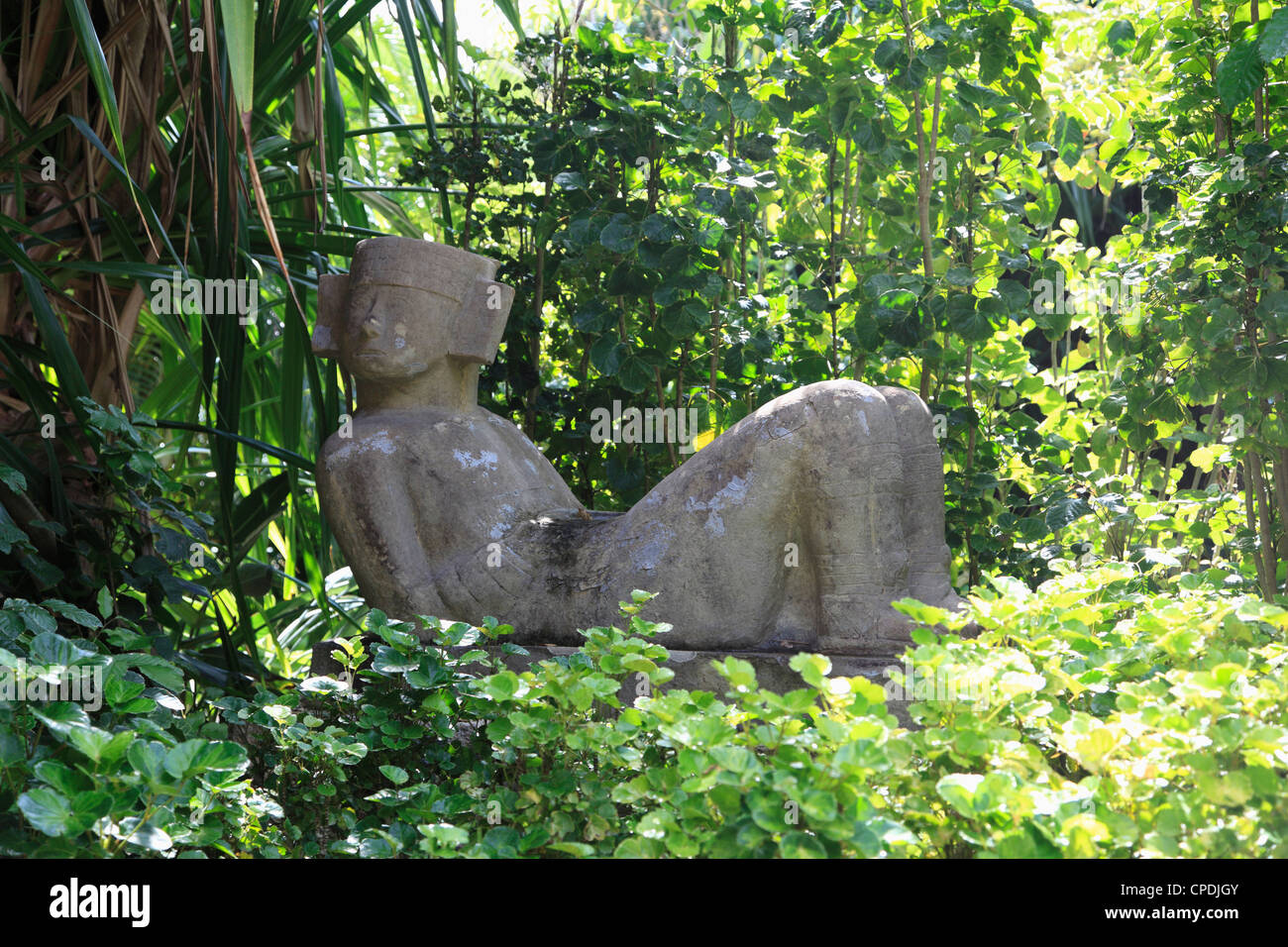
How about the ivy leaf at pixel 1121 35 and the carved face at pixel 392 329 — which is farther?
the ivy leaf at pixel 1121 35

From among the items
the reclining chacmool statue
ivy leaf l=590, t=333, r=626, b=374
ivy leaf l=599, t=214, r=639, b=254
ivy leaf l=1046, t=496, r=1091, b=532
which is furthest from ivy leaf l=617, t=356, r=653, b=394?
ivy leaf l=1046, t=496, r=1091, b=532

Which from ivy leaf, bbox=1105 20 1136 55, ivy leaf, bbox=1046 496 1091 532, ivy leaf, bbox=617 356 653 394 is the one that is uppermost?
ivy leaf, bbox=1105 20 1136 55

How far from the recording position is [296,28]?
2666mm

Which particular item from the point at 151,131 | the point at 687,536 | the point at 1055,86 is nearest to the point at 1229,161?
the point at 1055,86

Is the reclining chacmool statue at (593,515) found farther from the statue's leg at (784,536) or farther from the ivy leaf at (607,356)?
the ivy leaf at (607,356)

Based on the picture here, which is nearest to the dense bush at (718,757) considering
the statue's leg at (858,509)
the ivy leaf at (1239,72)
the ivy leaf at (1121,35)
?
the statue's leg at (858,509)

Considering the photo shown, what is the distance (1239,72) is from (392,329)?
1.98m

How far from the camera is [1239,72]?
266 cm

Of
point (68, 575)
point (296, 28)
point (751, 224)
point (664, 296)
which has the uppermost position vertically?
point (296, 28)

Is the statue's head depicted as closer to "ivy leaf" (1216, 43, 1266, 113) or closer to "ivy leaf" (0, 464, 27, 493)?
"ivy leaf" (0, 464, 27, 493)

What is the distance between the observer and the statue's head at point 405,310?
2.59 m

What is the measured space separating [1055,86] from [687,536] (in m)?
2.25

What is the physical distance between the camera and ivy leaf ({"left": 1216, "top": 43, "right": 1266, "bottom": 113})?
266cm
